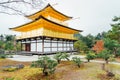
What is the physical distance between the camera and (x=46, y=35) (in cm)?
2231

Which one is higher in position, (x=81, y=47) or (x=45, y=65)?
(x=81, y=47)

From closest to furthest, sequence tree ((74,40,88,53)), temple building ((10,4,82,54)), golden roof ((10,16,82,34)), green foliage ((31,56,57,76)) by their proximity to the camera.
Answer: green foliage ((31,56,57,76)), golden roof ((10,16,82,34)), temple building ((10,4,82,54)), tree ((74,40,88,53))

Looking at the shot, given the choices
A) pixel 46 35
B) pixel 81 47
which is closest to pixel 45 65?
pixel 46 35

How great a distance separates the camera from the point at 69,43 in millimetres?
30641

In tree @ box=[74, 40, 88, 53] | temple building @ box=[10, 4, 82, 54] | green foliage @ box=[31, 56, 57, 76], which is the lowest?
green foliage @ box=[31, 56, 57, 76]

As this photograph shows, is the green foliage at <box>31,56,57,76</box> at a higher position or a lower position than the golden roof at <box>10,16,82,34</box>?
lower

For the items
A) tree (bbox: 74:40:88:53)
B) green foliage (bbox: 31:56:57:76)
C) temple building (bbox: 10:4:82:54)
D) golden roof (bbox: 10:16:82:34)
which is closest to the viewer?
green foliage (bbox: 31:56:57:76)

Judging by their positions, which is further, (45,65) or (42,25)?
(42,25)

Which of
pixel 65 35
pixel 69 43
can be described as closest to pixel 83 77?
pixel 65 35

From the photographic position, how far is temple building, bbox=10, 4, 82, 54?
2253cm

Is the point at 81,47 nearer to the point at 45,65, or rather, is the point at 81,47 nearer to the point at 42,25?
the point at 42,25

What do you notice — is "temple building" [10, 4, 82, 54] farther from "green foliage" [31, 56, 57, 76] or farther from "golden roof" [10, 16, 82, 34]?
"green foliage" [31, 56, 57, 76]

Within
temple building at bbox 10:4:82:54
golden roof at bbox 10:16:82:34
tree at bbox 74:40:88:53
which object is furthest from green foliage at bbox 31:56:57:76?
tree at bbox 74:40:88:53

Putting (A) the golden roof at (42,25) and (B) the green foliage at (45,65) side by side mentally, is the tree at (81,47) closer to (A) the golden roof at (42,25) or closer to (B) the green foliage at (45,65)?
(A) the golden roof at (42,25)
